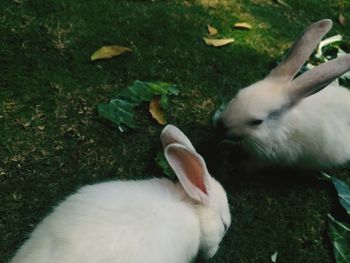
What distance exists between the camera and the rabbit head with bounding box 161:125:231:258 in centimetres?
239

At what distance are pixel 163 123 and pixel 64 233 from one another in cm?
157

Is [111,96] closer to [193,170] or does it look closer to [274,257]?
[193,170]

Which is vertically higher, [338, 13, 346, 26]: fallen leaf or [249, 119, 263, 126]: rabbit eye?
[249, 119, 263, 126]: rabbit eye

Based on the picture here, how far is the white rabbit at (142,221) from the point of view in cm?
201

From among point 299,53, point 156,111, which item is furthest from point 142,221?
point 299,53

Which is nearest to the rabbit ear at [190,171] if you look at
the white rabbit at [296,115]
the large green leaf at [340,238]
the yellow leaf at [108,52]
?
the white rabbit at [296,115]

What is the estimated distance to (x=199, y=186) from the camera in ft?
8.13

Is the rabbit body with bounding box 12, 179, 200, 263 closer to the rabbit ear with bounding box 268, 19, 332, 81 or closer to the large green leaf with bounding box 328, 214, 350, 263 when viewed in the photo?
the large green leaf with bounding box 328, 214, 350, 263

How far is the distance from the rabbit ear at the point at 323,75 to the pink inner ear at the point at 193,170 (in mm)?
1073

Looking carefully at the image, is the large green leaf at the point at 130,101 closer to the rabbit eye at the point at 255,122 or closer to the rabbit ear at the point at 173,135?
the rabbit eye at the point at 255,122

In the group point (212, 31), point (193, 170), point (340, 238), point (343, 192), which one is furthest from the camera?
point (212, 31)

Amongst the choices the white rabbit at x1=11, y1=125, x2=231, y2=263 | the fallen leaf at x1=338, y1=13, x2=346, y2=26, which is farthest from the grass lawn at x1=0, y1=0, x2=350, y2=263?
the fallen leaf at x1=338, y1=13, x2=346, y2=26

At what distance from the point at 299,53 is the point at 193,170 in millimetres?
1315

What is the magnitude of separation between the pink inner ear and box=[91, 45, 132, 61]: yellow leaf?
1622 mm
